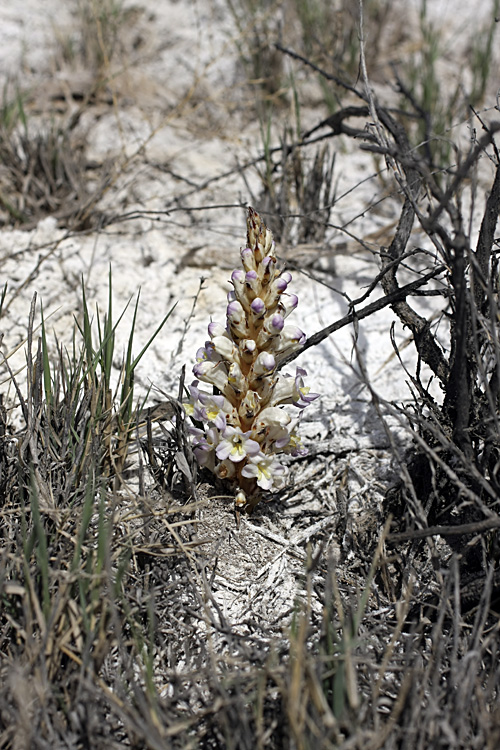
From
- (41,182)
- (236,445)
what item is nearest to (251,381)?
(236,445)

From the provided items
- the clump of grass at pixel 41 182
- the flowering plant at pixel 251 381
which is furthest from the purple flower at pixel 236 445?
the clump of grass at pixel 41 182

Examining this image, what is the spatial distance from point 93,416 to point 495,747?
1.28 m

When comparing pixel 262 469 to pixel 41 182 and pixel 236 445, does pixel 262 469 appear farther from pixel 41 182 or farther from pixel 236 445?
pixel 41 182

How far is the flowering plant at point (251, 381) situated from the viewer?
63.5 inches

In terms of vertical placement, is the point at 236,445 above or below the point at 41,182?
below

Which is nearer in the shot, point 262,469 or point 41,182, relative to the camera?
point 262,469

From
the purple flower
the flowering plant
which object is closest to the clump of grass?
the flowering plant

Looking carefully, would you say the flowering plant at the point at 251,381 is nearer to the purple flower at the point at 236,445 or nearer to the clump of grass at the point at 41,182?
the purple flower at the point at 236,445

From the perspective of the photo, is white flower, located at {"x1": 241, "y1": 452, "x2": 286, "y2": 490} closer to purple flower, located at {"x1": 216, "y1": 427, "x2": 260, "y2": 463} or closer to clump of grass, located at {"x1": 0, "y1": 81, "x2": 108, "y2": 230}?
purple flower, located at {"x1": 216, "y1": 427, "x2": 260, "y2": 463}

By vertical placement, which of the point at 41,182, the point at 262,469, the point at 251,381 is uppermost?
the point at 41,182

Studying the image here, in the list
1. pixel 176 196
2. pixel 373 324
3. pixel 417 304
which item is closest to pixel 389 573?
pixel 373 324

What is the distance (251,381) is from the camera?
1686 millimetres

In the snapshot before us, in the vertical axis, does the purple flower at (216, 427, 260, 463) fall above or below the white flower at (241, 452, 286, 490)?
above

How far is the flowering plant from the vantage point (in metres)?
1.61
